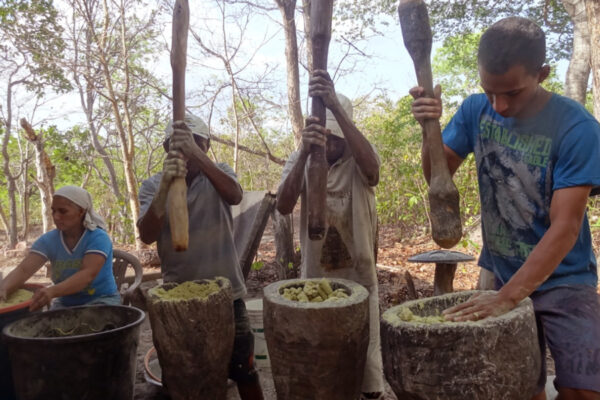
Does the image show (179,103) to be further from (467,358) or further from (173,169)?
(467,358)

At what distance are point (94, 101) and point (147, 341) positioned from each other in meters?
10.0

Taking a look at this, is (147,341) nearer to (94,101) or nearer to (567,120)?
(567,120)

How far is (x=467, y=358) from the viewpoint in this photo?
55.7 inches

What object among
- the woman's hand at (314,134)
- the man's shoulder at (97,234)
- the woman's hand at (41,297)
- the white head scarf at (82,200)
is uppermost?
the woman's hand at (314,134)

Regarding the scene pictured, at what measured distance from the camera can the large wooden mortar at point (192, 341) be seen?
6.80 feet

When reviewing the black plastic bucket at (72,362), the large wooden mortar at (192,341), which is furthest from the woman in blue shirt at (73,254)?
the large wooden mortar at (192,341)

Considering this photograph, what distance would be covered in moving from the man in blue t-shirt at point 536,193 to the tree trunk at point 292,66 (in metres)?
3.99

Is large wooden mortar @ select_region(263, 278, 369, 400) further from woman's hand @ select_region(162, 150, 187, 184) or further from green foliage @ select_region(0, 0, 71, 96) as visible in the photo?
green foliage @ select_region(0, 0, 71, 96)

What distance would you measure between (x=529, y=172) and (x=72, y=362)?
85.4 inches

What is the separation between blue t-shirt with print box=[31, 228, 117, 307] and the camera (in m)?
2.91

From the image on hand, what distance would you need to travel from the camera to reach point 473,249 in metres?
6.72

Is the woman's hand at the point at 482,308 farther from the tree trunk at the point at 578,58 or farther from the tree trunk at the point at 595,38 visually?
the tree trunk at the point at 578,58

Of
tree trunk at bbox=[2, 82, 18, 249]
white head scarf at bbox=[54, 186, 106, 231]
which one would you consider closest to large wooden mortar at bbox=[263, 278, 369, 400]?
white head scarf at bbox=[54, 186, 106, 231]

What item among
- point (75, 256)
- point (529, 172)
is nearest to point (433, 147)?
point (529, 172)
